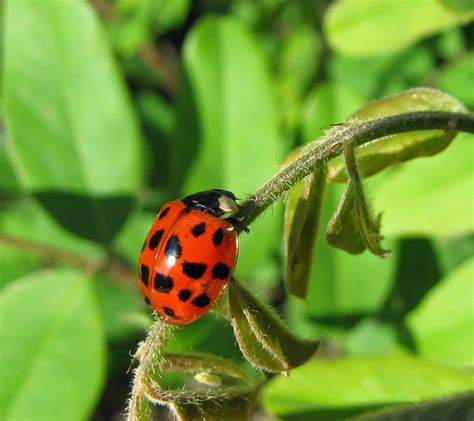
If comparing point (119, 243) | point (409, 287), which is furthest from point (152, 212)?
point (409, 287)

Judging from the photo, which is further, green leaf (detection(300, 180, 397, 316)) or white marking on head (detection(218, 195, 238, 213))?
green leaf (detection(300, 180, 397, 316))

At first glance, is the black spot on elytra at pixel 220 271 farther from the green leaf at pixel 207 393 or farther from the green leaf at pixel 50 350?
the green leaf at pixel 50 350

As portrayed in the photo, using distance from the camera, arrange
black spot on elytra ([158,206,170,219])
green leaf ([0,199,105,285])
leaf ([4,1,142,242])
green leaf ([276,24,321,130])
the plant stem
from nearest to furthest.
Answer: the plant stem
black spot on elytra ([158,206,170,219])
leaf ([4,1,142,242])
green leaf ([0,199,105,285])
green leaf ([276,24,321,130])

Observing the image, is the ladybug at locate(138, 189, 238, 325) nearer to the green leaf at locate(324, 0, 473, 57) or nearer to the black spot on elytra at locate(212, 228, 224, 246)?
the black spot on elytra at locate(212, 228, 224, 246)

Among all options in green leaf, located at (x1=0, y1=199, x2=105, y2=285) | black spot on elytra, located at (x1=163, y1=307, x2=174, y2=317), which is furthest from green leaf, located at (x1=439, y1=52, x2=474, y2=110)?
black spot on elytra, located at (x1=163, y1=307, x2=174, y2=317)

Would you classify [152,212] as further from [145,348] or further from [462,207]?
[145,348]

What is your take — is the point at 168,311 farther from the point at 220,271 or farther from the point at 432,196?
the point at 432,196

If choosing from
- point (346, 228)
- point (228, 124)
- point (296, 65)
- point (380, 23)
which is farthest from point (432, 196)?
point (296, 65)
